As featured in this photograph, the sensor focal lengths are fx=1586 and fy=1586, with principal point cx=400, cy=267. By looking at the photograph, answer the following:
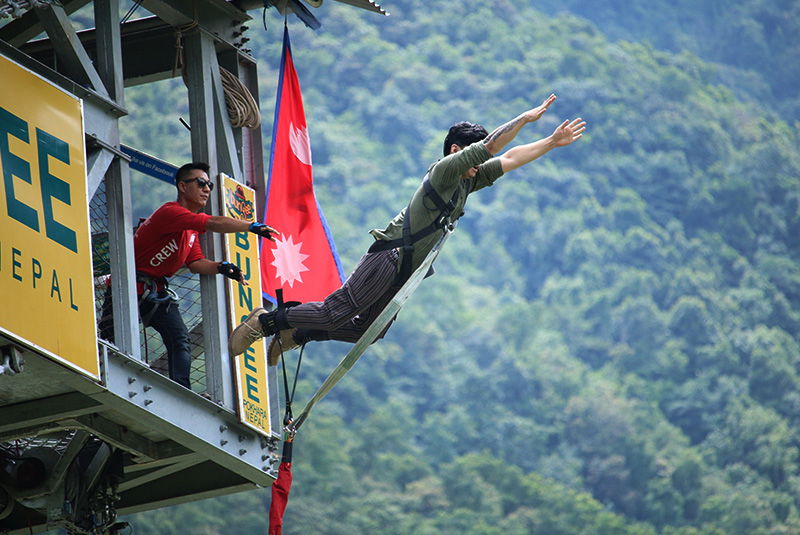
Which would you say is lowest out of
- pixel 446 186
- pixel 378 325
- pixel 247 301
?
pixel 378 325

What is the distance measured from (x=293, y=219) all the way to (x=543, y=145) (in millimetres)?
3414

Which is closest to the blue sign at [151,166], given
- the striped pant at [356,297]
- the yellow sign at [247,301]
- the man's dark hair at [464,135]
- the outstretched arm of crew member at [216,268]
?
the yellow sign at [247,301]

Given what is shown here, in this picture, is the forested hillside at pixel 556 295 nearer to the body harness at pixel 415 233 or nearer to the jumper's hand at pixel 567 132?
the body harness at pixel 415 233

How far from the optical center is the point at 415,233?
9.35 meters

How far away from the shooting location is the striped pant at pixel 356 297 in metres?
9.39

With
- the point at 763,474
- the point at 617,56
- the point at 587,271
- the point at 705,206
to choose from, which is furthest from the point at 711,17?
the point at 763,474

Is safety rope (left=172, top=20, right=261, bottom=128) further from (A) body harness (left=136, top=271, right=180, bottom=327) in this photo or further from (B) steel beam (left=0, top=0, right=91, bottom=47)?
(A) body harness (left=136, top=271, right=180, bottom=327)

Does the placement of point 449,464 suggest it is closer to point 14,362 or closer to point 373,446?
point 373,446

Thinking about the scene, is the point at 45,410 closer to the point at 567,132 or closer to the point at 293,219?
the point at 567,132

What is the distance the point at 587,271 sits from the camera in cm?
9531

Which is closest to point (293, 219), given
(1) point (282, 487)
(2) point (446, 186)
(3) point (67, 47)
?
(2) point (446, 186)

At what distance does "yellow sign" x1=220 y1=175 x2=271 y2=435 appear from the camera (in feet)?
33.7

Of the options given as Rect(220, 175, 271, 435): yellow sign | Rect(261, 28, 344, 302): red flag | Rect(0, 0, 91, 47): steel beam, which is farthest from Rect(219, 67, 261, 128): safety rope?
Rect(0, 0, 91, 47): steel beam

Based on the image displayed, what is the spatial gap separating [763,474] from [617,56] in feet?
148
